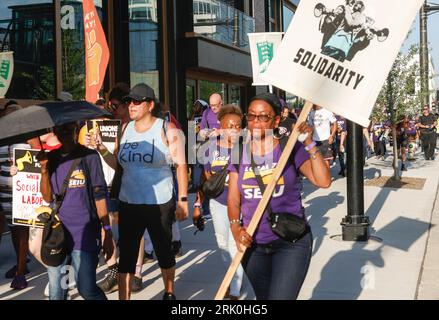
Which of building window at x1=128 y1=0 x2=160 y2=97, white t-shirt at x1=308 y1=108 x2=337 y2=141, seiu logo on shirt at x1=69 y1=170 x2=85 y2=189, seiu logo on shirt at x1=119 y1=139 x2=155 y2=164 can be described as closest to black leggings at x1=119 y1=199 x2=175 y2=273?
seiu logo on shirt at x1=119 y1=139 x2=155 y2=164

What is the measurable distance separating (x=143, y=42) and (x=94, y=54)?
14.9 feet

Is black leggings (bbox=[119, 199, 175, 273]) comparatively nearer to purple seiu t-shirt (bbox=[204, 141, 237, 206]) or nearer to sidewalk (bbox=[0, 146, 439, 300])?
purple seiu t-shirt (bbox=[204, 141, 237, 206])

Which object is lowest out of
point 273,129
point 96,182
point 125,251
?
point 125,251

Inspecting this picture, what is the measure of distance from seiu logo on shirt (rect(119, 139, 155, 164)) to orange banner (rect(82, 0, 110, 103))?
3.85 metres

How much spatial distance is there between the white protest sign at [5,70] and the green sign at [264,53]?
4000mm

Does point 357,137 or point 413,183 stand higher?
point 357,137

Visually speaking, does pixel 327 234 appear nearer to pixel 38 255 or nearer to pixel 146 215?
pixel 146 215

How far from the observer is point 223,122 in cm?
566

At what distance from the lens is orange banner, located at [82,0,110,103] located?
28.1 feet

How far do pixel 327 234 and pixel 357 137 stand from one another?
4.91 feet

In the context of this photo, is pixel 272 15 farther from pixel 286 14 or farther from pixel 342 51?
pixel 342 51

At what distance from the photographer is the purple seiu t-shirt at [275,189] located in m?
3.69

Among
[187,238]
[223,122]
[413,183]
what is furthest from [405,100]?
[223,122]

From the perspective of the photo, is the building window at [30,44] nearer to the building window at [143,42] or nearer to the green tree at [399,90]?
the building window at [143,42]
